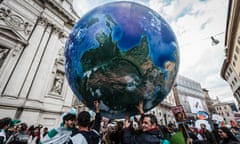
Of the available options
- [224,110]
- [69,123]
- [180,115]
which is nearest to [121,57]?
[69,123]

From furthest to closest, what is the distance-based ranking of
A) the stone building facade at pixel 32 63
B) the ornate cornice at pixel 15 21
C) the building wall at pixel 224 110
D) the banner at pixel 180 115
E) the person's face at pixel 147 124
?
the building wall at pixel 224 110 < the ornate cornice at pixel 15 21 < the stone building facade at pixel 32 63 < the banner at pixel 180 115 < the person's face at pixel 147 124

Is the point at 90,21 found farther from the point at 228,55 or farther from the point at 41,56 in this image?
the point at 228,55

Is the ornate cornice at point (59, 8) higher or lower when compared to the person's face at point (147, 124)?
A: higher

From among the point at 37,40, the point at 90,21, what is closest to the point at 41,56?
the point at 37,40

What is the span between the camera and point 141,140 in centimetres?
152

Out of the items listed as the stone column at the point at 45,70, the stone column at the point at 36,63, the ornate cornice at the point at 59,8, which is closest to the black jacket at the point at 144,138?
the stone column at the point at 45,70

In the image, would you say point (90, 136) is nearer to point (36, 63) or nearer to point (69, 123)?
point (69, 123)

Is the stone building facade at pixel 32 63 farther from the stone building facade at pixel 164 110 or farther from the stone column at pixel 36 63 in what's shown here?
the stone building facade at pixel 164 110

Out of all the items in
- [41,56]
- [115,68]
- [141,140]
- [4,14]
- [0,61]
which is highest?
[4,14]

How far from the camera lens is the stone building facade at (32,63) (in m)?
6.76

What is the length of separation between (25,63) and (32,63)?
0.40 metres

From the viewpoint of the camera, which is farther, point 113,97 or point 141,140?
point 141,140

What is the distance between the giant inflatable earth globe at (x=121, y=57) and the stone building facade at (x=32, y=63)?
774cm

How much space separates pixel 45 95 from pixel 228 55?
28.9m
